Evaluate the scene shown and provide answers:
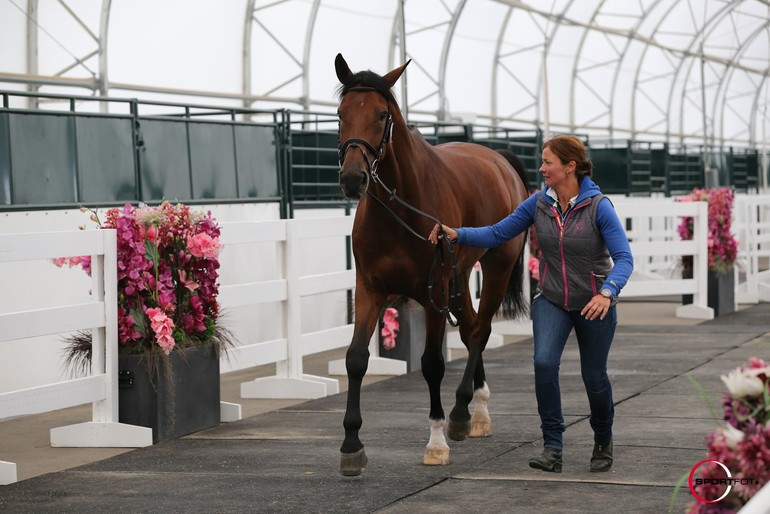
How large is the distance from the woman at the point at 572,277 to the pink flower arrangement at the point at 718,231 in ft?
30.2

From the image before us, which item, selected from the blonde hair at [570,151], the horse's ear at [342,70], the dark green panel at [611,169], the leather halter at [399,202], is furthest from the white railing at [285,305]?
the dark green panel at [611,169]

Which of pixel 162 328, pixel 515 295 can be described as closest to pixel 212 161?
pixel 515 295

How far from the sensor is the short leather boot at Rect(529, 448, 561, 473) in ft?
19.7

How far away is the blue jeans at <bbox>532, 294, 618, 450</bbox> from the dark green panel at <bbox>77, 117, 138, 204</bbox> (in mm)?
4681

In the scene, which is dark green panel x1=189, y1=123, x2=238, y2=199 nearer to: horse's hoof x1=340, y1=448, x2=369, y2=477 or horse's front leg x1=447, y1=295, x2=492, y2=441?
horse's front leg x1=447, y1=295, x2=492, y2=441

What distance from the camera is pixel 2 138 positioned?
8859 millimetres

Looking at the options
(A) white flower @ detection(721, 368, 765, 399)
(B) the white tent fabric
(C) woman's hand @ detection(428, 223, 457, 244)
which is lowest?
(A) white flower @ detection(721, 368, 765, 399)

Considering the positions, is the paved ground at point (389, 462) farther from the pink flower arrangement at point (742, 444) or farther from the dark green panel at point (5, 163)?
the dark green panel at point (5, 163)

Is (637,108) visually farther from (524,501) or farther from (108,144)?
(524,501)

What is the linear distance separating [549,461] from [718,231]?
9553 millimetres

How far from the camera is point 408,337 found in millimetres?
10344

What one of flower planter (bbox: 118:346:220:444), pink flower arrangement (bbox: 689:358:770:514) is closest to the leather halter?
flower planter (bbox: 118:346:220:444)

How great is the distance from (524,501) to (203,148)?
648cm

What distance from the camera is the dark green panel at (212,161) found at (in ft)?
36.4
